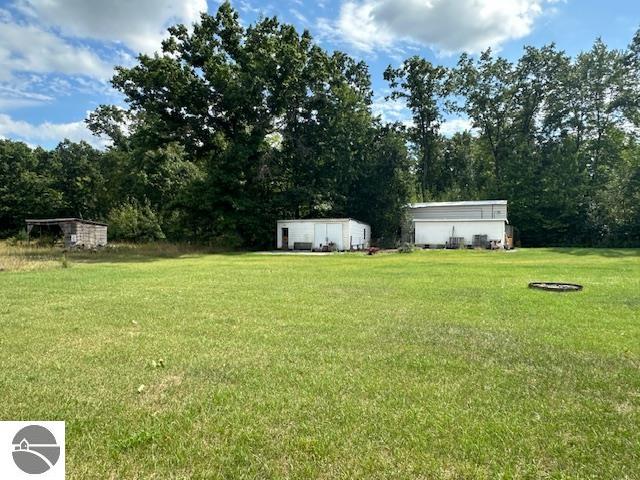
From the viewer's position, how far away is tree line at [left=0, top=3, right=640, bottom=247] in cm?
2992

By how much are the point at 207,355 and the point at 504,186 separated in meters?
39.4

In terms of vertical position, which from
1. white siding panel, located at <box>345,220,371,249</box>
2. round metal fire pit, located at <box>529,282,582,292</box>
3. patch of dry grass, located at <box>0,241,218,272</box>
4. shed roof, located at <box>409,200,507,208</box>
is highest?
shed roof, located at <box>409,200,507,208</box>

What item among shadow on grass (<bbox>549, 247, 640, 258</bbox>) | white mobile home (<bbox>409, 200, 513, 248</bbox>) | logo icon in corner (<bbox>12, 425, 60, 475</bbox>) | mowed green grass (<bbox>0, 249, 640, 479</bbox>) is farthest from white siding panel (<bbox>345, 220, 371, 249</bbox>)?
logo icon in corner (<bbox>12, 425, 60, 475</bbox>)

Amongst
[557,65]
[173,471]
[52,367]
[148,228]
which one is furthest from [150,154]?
[557,65]

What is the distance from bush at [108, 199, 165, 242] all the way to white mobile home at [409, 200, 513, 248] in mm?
20856

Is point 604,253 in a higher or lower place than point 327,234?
lower

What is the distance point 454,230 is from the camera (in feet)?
104

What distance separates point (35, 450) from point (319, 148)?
3130cm

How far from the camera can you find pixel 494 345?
5359mm

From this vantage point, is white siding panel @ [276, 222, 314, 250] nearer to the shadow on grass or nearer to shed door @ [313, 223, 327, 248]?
shed door @ [313, 223, 327, 248]

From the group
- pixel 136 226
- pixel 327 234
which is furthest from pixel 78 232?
pixel 327 234

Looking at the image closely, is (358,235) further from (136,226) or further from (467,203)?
(136,226)

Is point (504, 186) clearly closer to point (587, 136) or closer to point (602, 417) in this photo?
point (587, 136)

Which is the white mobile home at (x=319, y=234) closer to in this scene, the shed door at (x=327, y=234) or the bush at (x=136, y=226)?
the shed door at (x=327, y=234)
